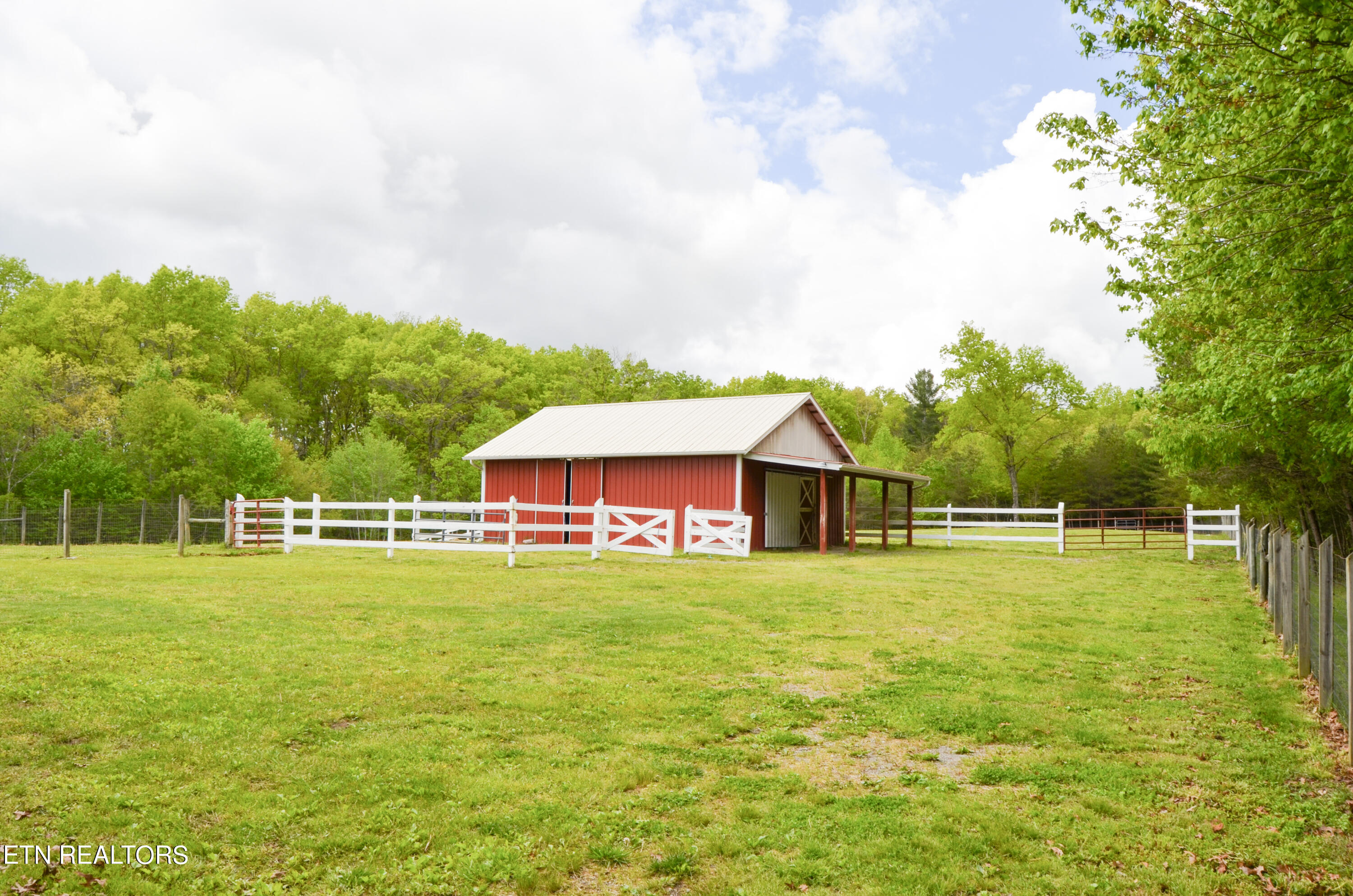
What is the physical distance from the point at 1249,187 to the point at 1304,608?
417 cm

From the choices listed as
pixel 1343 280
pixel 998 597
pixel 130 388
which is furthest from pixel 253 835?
pixel 130 388

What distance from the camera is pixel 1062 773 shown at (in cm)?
557

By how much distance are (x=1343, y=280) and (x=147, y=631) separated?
12.8 meters

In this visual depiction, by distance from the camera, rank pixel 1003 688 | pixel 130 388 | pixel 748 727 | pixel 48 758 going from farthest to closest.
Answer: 1. pixel 130 388
2. pixel 1003 688
3. pixel 748 727
4. pixel 48 758

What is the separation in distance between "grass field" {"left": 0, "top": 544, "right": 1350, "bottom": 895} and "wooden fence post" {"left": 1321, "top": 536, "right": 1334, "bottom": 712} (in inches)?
10.2

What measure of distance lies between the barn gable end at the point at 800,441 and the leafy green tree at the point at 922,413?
155 feet

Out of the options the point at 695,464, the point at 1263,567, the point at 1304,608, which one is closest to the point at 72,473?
the point at 695,464

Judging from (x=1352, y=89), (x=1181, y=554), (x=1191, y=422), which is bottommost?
(x=1181, y=554)

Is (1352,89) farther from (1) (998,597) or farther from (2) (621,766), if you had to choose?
(1) (998,597)

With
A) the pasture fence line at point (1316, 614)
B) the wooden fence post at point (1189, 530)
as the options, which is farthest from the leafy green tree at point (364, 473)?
the pasture fence line at point (1316, 614)

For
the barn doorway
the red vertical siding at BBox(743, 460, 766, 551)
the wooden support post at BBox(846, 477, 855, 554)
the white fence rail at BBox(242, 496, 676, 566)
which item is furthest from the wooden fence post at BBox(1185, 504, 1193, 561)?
the white fence rail at BBox(242, 496, 676, 566)

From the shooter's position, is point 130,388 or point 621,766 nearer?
point 621,766

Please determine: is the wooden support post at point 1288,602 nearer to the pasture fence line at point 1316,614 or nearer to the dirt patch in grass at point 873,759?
the pasture fence line at point 1316,614

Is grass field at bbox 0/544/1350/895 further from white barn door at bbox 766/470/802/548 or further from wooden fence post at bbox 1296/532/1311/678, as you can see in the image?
white barn door at bbox 766/470/802/548
